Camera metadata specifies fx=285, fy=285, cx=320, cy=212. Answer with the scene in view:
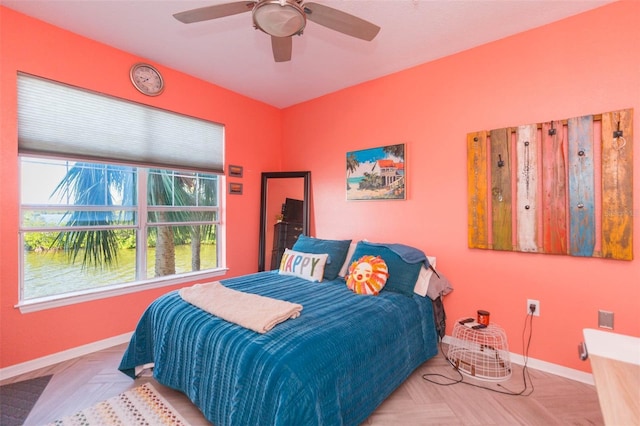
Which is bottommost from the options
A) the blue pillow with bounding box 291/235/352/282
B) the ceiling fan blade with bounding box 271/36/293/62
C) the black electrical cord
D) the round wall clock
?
the black electrical cord

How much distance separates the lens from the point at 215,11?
1.58 meters

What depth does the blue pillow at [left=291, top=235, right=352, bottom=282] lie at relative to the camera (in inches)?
109

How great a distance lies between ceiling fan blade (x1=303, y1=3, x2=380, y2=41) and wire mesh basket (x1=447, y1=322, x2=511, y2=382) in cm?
227

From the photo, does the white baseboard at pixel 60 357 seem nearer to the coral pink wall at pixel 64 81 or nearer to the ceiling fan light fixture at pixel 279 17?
the coral pink wall at pixel 64 81

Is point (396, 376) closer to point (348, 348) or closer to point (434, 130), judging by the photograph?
point (348, 348)

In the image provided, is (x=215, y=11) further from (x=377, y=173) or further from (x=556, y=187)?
(x=556, y=187)

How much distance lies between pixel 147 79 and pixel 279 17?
207 cm

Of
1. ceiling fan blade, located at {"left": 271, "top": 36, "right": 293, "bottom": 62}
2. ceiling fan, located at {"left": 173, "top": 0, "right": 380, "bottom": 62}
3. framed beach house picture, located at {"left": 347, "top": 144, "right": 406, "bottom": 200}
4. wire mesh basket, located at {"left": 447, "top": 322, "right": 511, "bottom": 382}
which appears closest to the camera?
ceiling fan, located at {"left": 173, "top": 0, "right": 380, "bottom": 62}

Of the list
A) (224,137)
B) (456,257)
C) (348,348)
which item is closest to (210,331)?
(348,348)

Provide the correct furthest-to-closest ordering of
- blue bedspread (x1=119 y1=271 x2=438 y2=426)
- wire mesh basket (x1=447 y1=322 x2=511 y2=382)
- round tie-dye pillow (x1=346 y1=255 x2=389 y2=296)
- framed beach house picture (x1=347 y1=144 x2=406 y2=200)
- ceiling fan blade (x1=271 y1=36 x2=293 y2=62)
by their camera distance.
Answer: framed beach house picture (x1=347 y1=144 x2=406 y2=200)
round tie-dye pillow (x1=346 y1=255 x2=389 y2=296)
wire mesh basket (x1=447 y1=322 x2=511 y2=382)
ceiling fan blade (x1=271 y1=36 x2=293 y2=62)
blue bedspread (x1=119 y1=271 x2=438 y2=426)

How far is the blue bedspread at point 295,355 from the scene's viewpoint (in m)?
1.32

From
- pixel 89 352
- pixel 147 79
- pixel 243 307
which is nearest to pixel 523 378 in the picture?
pixel 243 307

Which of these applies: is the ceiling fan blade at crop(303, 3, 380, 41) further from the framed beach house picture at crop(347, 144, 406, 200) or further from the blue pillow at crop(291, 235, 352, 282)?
the blue pillow at crop(291, 235, 352, 282)

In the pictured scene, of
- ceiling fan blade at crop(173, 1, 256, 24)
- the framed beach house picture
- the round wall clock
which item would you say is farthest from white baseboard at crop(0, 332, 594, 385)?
ceiling fan blade at crop(173, 1, 256, 24)
